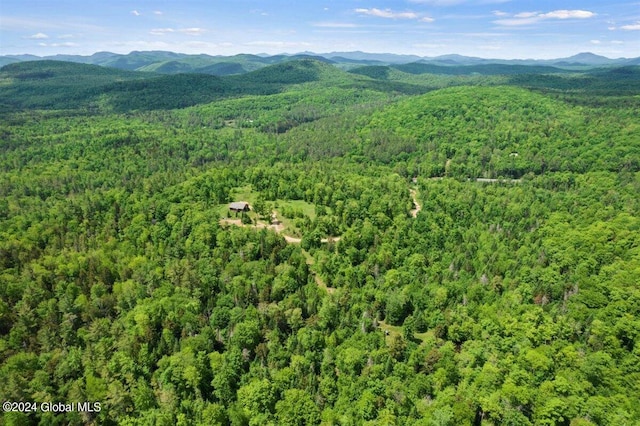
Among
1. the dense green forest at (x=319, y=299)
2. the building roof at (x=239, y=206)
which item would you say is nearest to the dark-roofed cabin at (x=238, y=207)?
the building roof at (x=239, y=206)

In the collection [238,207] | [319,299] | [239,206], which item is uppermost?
[239,206]

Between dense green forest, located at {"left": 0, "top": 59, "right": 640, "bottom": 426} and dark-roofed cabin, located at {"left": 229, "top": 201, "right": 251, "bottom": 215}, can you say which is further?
dark-roofed cabin, located at {"left": 229, "top": 201, "right": 251, "bottom": 215}

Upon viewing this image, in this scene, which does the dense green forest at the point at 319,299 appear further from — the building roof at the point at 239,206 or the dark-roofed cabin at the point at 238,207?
the building roof at the point at 239,206

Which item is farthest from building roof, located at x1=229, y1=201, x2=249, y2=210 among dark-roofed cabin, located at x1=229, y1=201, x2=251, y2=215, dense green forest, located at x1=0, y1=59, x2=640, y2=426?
dense green forest, located at x1=0, y1=59, x2=640, y2=426

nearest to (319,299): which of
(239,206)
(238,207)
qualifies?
(238,207)

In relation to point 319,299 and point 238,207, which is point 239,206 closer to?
→ point 238,207

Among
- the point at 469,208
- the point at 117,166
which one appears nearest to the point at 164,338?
the point at 469,208

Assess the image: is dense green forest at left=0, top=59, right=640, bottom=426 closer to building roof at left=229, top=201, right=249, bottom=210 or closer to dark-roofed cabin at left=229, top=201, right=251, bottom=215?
dark-roofed cabin at left=229, top=201, right=251, bottom=215

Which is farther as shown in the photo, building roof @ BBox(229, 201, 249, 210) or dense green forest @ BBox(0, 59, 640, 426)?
building roof @ BBox(229, 201, 249, 210)

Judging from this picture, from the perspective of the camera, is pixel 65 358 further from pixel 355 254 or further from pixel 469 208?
pixel 469 208

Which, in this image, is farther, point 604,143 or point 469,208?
point 604,143

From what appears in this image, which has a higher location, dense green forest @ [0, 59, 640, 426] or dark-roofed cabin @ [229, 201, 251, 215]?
Answer: dark-roofed cabin @ [229, 201, 251, 215]
